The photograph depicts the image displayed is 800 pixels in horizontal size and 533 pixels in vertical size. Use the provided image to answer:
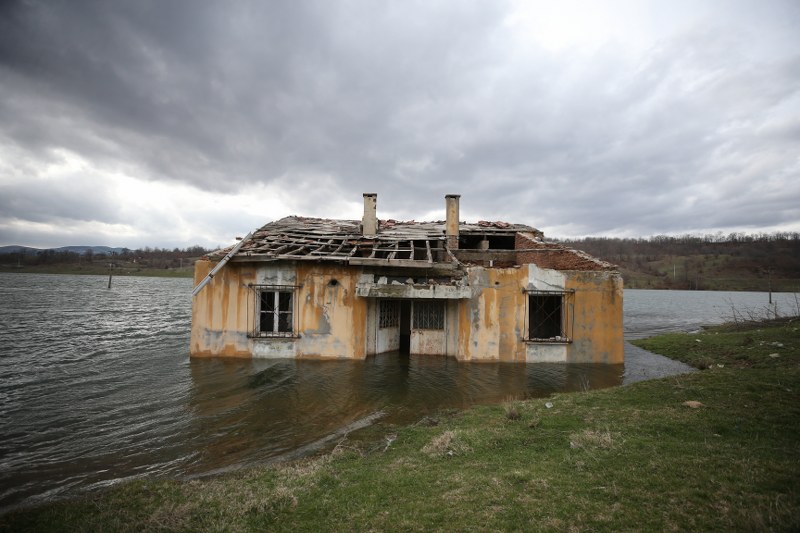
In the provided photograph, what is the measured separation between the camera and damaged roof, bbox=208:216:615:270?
11.7 metres

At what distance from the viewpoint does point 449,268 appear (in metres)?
11.8

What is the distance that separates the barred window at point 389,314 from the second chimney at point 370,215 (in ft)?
10.4

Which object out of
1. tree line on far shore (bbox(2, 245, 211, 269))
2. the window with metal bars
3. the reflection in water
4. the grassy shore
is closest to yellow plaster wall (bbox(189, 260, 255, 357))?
the reflection in water

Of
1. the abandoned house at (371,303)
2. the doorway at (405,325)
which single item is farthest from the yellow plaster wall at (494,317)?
the doorway at (405,325)

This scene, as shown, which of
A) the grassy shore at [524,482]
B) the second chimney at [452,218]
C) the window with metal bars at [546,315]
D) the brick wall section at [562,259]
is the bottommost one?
the grassy shore at [524,482]

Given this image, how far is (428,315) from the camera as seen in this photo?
1255 centimetres

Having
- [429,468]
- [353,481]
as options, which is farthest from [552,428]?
[353,481]

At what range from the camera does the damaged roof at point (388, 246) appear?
11664 millimetres

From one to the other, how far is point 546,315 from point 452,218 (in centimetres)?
521

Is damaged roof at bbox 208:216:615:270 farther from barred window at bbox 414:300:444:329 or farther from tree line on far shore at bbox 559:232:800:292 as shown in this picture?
tree line on far shore at bbox 559:232:800:292

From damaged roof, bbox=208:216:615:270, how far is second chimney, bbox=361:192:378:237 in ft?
1.12

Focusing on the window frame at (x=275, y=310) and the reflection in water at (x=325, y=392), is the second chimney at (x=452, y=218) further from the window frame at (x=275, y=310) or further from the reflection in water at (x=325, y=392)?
the window frame at (x=275, y=310)

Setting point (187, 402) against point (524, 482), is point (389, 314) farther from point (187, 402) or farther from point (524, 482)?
point (524, 482)

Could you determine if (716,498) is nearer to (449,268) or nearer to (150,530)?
(150,530)
